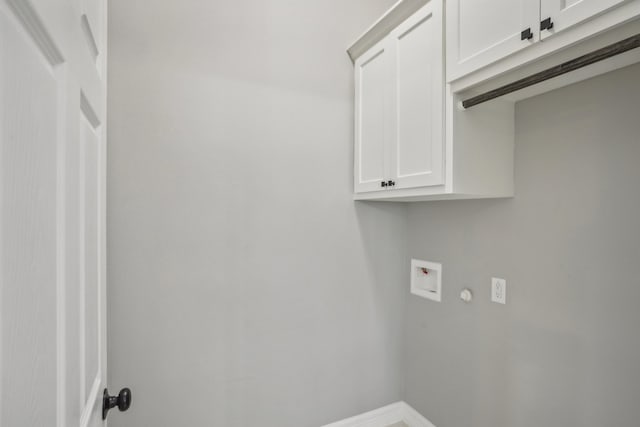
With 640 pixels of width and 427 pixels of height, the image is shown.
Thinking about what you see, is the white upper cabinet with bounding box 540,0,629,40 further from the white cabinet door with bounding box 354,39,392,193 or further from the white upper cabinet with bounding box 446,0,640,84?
the white cabinet door with bounding box 354,39,392,193

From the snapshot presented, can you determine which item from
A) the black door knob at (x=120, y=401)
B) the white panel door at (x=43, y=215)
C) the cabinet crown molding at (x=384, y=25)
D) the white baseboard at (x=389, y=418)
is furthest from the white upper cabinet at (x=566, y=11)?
the white baseboard at (x=389, y=418)

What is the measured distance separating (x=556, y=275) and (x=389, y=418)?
4.73ft

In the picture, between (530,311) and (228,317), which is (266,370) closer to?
(228,317)

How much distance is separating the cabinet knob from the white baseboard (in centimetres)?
212

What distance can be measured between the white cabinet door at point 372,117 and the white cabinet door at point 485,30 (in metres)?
0.41

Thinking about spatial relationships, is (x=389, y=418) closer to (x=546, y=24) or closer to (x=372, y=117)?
(x=372, y=117)

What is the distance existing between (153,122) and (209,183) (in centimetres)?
38

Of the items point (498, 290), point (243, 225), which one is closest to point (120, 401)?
point (243, 225)

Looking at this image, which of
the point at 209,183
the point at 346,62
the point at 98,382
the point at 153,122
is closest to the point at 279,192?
the point at 209,183

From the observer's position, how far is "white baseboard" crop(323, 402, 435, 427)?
2016 millimetres

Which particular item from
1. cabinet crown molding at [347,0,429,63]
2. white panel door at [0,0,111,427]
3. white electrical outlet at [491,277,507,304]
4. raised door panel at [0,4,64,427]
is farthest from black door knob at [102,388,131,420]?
cabinet crown molding at [347,0,429,63]

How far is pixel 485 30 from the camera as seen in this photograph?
1.19 m

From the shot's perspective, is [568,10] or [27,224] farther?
[568,10]

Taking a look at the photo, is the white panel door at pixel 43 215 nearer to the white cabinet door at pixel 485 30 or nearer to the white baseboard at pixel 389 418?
the white cabinet door at pixel 485 30
